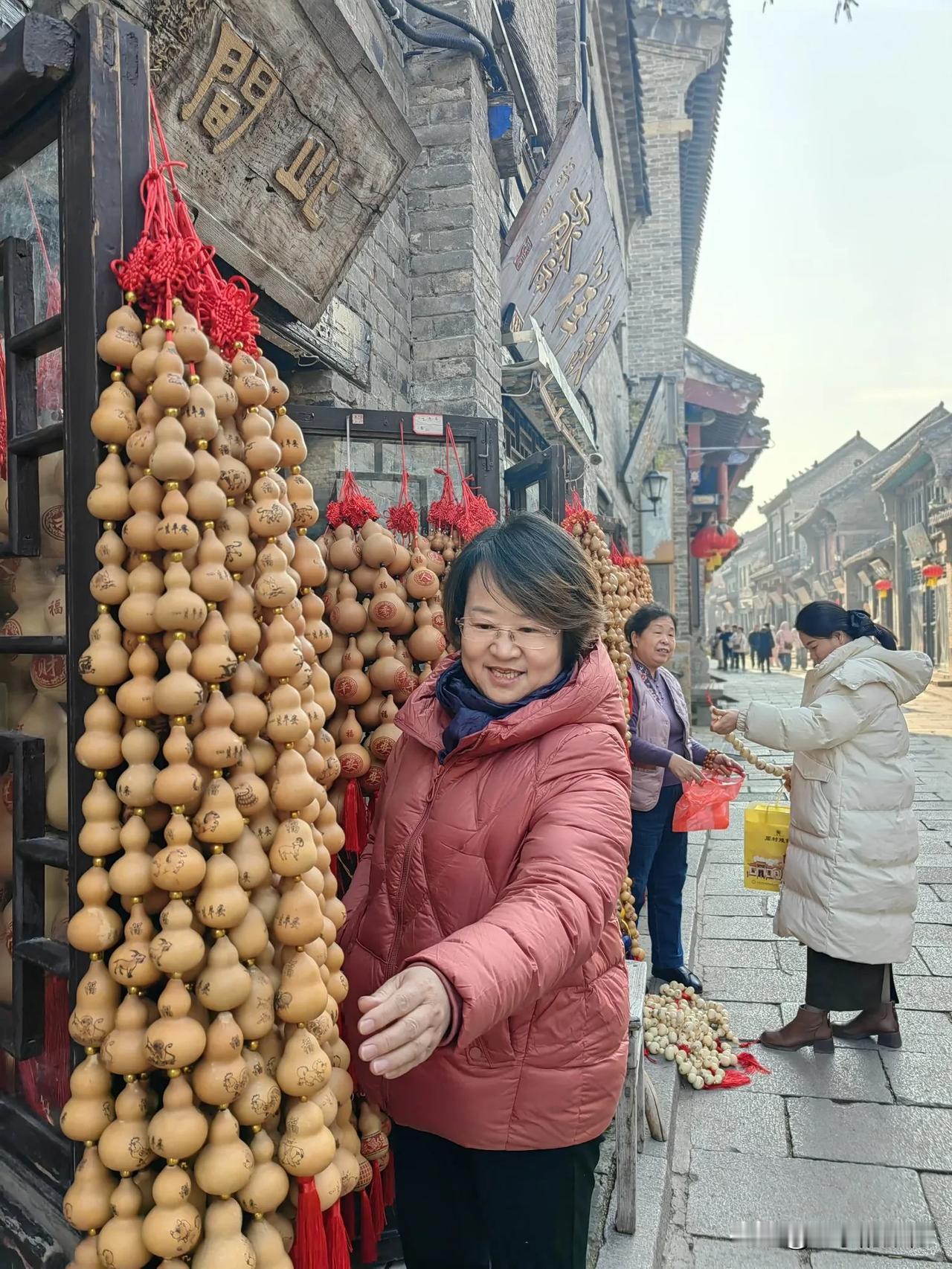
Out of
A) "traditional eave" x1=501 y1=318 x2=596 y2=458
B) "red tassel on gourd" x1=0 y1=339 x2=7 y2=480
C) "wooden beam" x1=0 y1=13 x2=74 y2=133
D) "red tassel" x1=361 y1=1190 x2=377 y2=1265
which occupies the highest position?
"traditional eave" x1=501 y1=318 x2=596 y2=458

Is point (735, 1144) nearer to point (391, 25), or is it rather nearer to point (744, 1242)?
point (744, 1242)

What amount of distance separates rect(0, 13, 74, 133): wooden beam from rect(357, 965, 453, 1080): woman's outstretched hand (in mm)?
1467

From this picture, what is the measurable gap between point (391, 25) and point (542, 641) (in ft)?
13.9

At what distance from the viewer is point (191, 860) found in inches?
49.5

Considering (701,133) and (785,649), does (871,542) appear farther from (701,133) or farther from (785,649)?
(701,133)

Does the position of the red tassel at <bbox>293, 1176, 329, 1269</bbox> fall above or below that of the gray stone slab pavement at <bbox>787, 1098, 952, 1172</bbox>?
above

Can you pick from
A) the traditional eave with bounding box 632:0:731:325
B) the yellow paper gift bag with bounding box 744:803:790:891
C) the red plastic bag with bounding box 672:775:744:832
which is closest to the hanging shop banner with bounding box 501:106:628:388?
the red plastic bag with bounding box 672:775:744:832

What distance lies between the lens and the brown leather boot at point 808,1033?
362 centimetres

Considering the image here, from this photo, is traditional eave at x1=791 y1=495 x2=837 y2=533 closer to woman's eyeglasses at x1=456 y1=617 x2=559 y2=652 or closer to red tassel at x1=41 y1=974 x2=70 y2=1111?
woman's eyeglasses at x1=456 y1=617 x2=559 y2=652

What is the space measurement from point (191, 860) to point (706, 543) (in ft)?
70.5

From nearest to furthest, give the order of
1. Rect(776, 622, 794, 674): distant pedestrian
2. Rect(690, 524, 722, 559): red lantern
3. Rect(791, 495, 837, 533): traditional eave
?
Rect(690, 524, 722, 559): red lantern
Rect(776, 622, 794, 674): distant pedestrian
Rect(791, 495, 837, 533): traditional eave

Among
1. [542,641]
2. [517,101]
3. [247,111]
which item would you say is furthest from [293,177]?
[517,101]

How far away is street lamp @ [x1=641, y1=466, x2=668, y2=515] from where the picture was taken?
14758 mm

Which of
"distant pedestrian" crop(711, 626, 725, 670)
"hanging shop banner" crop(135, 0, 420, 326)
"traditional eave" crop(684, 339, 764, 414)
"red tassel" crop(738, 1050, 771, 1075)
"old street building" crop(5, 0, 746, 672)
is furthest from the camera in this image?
"distant pedestrian" crop(711, 626, 725, 670)
